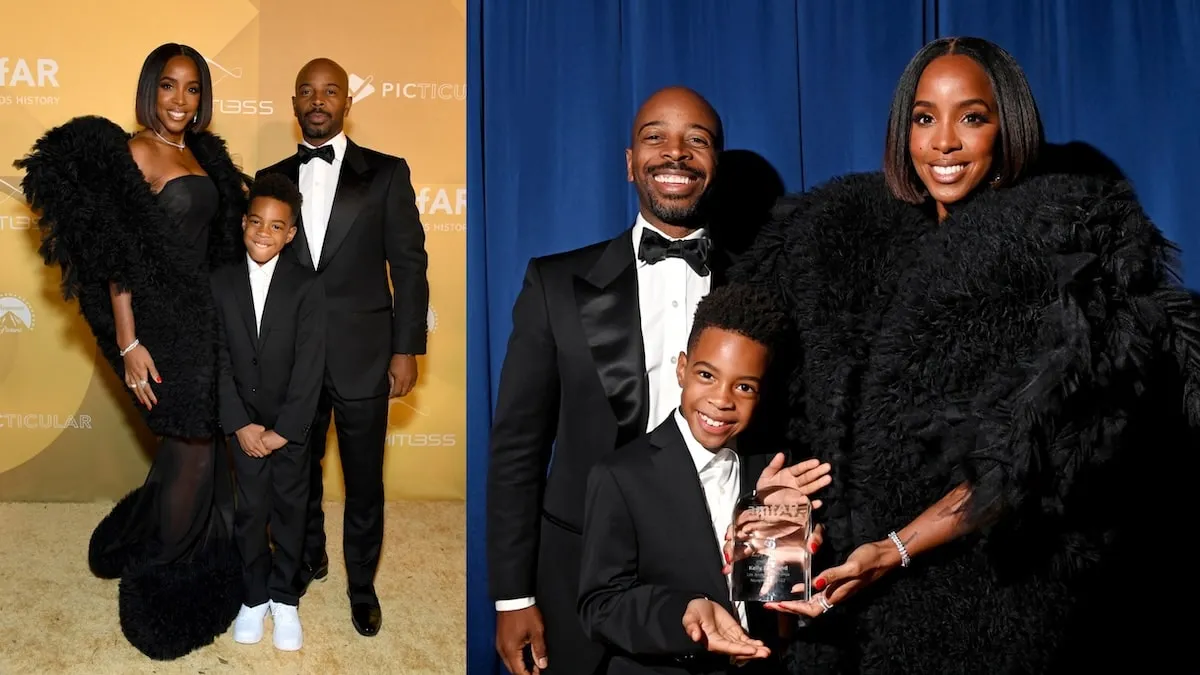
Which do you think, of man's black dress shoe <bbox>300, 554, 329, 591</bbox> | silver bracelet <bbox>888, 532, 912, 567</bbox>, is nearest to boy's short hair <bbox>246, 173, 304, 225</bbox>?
man's black dress shoe <bbox>300, 554, 329, 591</bbox>

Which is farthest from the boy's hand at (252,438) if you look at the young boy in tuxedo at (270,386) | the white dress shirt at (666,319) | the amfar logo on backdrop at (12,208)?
the white dress shirt at (666,319)

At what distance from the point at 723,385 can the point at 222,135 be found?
3053 mm

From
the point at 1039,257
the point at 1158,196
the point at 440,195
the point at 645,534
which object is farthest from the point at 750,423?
the point at 440,195

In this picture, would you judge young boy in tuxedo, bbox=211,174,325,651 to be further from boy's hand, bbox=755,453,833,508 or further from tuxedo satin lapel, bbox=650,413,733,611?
boy's hand, bbox=755,453,833,508

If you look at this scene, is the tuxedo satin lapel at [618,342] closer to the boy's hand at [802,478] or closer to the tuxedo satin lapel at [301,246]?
the boy's hand at [802,478]

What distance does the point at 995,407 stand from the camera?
1.66 metres

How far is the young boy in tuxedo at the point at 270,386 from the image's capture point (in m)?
3.45

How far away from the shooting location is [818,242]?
190 cm

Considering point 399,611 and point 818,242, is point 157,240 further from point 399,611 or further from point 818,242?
point 818,242

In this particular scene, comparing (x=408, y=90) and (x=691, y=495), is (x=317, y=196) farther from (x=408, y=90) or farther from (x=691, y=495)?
(x=691, y=495)

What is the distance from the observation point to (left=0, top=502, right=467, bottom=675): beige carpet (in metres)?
3.46

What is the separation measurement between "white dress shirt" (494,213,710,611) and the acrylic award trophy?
0.46 m

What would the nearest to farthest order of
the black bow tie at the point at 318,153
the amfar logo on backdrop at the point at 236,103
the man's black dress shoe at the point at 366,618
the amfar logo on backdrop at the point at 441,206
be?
the black bow tie at the point at 318,153, the man's black dress shoe at the point at 366,618, the amfar logo on backdrop at the point at 236,103, the amfar logo on backdrop at the point at 441,206

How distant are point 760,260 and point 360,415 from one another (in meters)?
1.94
